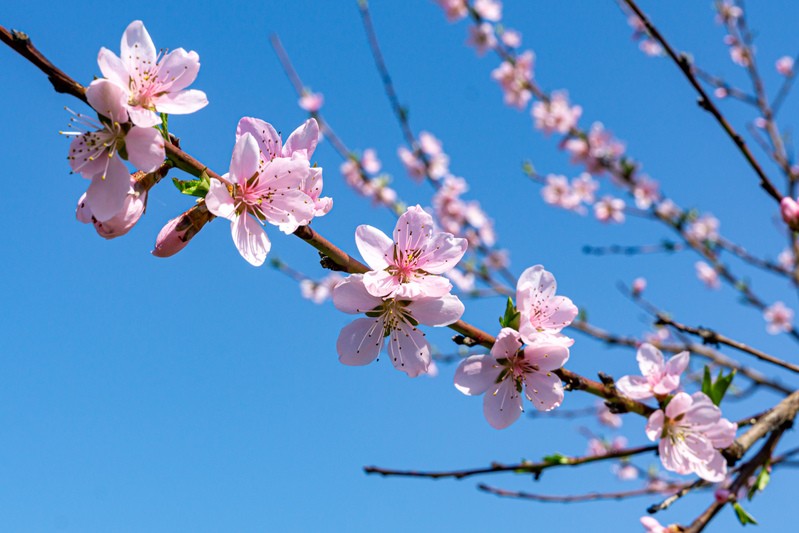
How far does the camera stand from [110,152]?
55.4 inches

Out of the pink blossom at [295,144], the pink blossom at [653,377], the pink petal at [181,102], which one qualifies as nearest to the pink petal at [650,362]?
the pink blossom at [653,377]

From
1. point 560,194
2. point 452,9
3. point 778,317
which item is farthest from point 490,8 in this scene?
point 778,317

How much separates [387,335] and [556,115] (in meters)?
8.12

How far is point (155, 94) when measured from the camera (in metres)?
1.52

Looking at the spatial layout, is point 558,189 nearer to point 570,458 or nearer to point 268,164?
point 570,458

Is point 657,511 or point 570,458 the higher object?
point 570,458

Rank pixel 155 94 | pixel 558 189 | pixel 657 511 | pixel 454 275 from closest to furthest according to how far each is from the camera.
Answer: pixel 155 94
pixel 657 511
pixel 454 275
pixel 558 189

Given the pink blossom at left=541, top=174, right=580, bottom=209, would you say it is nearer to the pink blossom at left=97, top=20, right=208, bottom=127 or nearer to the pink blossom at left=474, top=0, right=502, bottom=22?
the pink blossom at left=474, top=0, right=502, bottom=22

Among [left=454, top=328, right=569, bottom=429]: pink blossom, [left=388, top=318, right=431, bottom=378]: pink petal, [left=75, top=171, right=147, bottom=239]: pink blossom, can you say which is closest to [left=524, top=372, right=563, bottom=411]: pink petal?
[left=454, top=328, right=569, bottom=429]: pink blossom

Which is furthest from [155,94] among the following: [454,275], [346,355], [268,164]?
[454,275]

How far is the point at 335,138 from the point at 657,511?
228 inches

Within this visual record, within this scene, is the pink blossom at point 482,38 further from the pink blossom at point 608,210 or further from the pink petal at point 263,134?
the pink petal at point 263,134

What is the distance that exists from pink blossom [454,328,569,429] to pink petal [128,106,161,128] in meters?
1.03

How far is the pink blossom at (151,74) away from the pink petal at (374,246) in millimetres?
525
